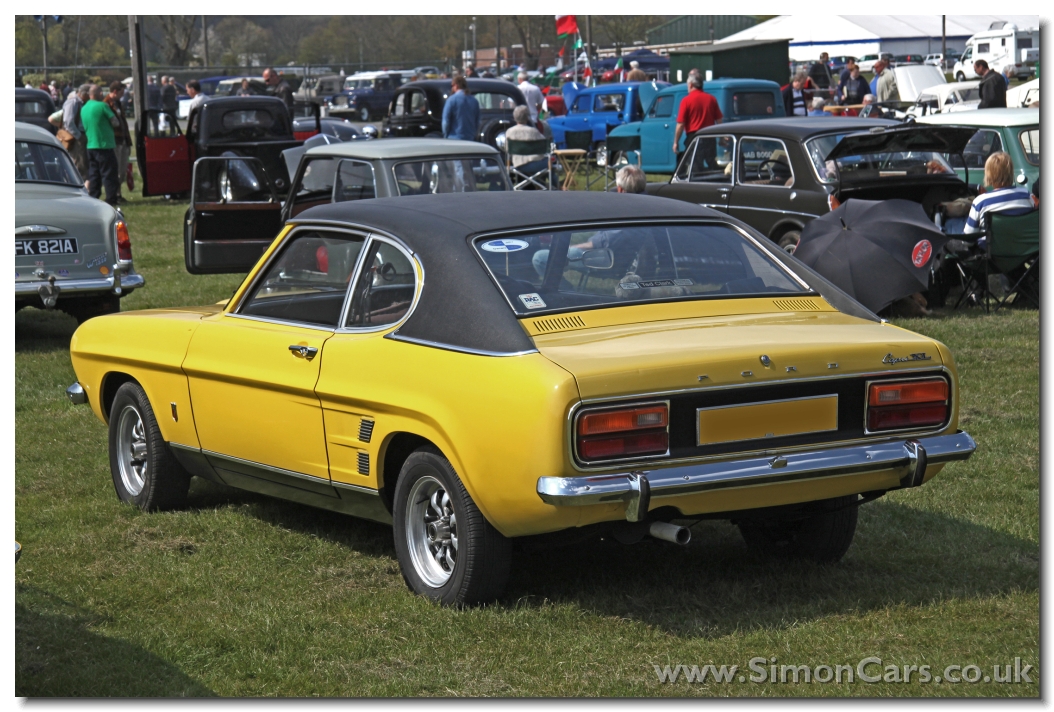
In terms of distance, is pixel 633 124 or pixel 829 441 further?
pixel 633 124

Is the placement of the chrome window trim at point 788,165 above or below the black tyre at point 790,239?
above

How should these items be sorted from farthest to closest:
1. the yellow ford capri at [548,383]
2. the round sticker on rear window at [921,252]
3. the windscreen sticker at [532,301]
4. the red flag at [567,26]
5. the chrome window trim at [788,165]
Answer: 1. the red flag at [567,26]
2. the chrome window trim at [788,165]
3. the round sticker on rear window at [921,252]
4. the windscreen sticker at [532,301]
5. the yellow ford capri at [548,383]

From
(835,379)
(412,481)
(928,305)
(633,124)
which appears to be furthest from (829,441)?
(633,124)

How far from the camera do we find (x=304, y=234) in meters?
5.46

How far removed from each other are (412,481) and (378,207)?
46.4 inches

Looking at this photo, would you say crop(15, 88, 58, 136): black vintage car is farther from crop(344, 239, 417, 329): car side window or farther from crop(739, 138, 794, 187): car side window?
crop(344, 239, 417, 329): car side window

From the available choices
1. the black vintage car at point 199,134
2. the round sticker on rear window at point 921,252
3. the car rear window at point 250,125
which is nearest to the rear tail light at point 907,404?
the round sticker on rear window at point 921,252

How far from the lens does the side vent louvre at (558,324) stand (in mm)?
4336

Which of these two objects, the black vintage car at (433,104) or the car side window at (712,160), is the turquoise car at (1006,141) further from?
the black vintage car at (433,104)

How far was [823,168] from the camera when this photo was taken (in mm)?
11828

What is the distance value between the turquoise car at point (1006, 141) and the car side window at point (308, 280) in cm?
906

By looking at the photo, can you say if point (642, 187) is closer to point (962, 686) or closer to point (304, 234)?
point (304, 234)

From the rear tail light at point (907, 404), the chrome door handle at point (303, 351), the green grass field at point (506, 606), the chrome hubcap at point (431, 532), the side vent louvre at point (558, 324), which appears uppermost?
the side vent louvre at point (558, 324)
